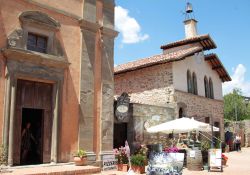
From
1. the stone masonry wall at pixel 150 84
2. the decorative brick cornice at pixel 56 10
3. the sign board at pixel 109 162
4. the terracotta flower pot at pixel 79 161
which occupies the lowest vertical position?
the sign board at pixel 109 162

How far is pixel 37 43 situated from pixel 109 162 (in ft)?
16.0

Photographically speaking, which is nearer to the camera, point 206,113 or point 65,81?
point 65,81

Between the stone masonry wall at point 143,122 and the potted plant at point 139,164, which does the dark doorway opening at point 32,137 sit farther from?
the stone masonry wall at point 143,122

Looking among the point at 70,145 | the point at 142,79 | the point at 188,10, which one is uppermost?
the point at 188,10

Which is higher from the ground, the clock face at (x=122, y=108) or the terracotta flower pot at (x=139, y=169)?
the clock face at (x=122, y=108)

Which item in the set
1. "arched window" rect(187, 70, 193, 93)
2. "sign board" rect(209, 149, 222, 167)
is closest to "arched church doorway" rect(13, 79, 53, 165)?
"sign board" rect(209, 149, 222, 167)

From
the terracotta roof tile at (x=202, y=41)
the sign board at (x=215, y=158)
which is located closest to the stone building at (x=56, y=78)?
the sign board at (x=215, y=158)

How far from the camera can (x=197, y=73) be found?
20156 millimetres

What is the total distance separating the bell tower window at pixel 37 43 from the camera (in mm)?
9594

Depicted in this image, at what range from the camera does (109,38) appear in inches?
465

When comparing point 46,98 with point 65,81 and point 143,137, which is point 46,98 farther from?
point 143,137

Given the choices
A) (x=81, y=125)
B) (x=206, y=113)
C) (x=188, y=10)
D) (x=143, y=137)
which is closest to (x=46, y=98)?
A: (x=81, y=125)

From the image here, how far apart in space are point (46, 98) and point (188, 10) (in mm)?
17035

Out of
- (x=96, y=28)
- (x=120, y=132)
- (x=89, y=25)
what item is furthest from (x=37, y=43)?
(x=120, y=132)
